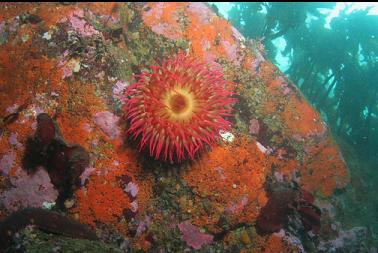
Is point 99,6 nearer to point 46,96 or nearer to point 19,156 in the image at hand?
point 46,96

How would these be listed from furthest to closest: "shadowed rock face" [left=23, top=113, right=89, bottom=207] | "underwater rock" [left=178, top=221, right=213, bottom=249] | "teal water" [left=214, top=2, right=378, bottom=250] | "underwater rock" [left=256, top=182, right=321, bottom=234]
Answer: "teal water" [left=214, top=2, right=378, bottom=250] → "underwater rock" [left=256, top=182, right=321, bottom=234] → "underwater rock" [left=178, top=221, right=213, bottom=249] → "shadowed rock face" [left=23, top=113, right=89, bottom=207]

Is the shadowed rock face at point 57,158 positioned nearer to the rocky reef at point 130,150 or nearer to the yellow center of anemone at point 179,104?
the rocky reef at point 130,150

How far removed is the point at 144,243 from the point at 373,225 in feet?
13.7

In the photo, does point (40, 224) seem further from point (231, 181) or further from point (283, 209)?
point (283, 209)

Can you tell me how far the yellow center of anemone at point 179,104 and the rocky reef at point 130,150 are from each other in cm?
59

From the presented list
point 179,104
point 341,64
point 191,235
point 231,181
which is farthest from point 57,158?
point 341,64

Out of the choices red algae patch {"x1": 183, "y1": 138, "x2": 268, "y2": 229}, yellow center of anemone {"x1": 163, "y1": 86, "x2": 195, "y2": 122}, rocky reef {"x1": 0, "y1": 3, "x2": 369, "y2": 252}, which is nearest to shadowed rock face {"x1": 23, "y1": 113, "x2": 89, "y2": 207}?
rocky reef {"x1": 0, "y1": 3, "x2": 369, "y2": 252}

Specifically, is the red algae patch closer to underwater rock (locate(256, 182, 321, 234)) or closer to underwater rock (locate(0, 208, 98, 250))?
underwater rock (locate(256, 182, 321, 234))

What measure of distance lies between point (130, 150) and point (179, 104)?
3.08 ft

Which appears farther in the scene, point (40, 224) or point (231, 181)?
point (231, 181)

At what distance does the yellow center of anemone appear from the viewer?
3.97 metres

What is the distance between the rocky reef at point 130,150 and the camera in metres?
3.98

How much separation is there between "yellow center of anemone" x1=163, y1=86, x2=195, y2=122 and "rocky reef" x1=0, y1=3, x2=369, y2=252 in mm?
594

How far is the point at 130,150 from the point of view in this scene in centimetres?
426
